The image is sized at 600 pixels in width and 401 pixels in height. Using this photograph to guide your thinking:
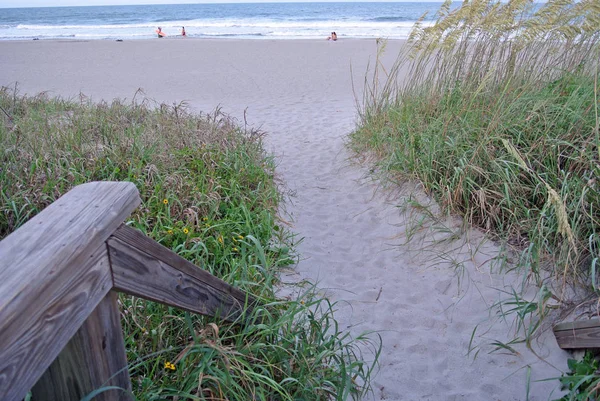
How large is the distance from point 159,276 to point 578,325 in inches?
87.1

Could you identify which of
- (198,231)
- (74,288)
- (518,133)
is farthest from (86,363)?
(518,133)

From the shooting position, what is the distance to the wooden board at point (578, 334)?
2.43 meters

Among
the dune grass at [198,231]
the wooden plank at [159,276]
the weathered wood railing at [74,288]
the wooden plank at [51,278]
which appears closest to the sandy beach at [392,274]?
the dune grass at [198,231]

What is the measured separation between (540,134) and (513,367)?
1.95m

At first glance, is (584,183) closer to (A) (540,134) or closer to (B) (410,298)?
(A) (540,134)

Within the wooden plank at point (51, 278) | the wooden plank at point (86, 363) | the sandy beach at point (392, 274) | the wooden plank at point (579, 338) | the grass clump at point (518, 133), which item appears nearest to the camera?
the wooden plank at point (51, 278)

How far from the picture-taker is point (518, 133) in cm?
383

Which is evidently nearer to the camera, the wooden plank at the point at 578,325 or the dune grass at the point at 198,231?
the dune grass at the point at 198,231

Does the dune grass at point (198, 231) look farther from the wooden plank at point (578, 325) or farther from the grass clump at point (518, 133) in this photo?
the grass clump at point (518, 133)

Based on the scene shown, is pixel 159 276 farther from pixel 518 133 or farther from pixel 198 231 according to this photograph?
pixel 518 133

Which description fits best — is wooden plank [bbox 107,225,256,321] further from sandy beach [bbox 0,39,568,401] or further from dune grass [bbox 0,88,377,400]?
sandy beach [bbox 0,39,568,401]

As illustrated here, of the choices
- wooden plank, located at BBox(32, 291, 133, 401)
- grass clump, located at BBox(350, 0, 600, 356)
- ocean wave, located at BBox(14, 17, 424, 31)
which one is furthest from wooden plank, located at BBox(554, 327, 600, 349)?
ocean wave, located at BBox(14, 17, 424, 31)

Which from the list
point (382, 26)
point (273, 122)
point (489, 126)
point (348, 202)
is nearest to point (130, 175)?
point (348, 202)

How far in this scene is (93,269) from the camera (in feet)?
3.51
